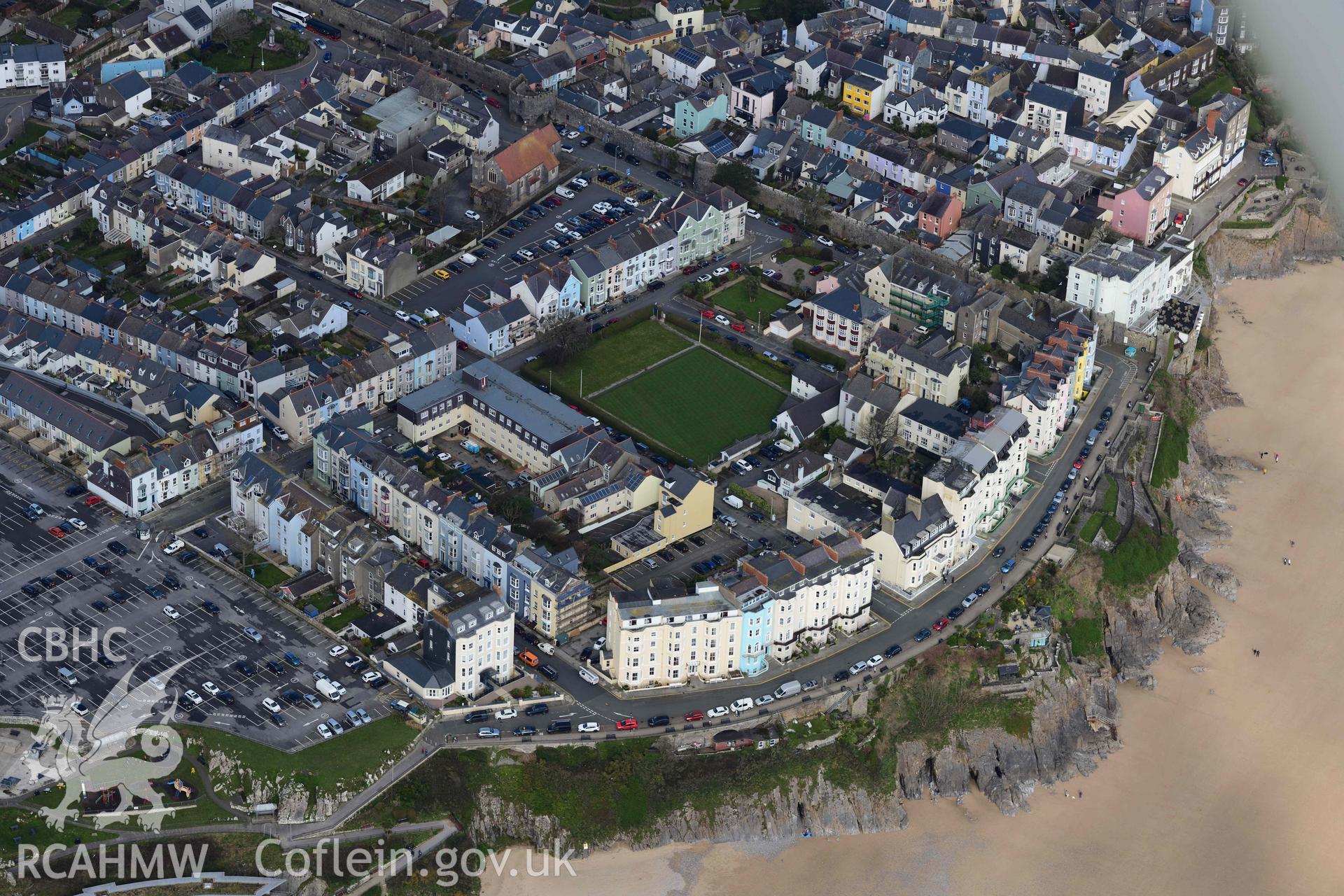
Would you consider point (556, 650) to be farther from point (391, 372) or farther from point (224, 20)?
point (224, 20)

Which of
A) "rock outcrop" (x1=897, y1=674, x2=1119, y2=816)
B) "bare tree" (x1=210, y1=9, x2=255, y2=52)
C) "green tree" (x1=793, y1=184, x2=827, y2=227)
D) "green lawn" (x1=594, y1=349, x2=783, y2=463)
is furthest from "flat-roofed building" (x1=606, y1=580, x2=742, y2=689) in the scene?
"bare tree" (x1=210, y1=9, x2=255, y2=52)

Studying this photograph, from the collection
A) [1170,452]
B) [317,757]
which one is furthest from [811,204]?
[317,757]

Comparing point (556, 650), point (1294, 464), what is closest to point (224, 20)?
point (556, 650)

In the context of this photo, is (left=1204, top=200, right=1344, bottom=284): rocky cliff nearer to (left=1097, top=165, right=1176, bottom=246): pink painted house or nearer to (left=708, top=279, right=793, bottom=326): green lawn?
(left=1097, top=165, right=1176, bottom=246): pink painted house

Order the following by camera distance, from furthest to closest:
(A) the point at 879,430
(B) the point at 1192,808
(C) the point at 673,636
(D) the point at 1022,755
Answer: (A) the point at 879,430 → (D) the point at 1022,755 → (C) the point at 673,636 → (B) the point at 1192,808

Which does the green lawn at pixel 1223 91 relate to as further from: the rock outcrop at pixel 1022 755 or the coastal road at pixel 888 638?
the rock outcrop at pixel 1022 755

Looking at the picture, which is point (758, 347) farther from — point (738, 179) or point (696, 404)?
point (738, 179)

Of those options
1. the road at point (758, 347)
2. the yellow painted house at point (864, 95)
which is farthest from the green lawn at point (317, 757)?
the yellow painted house at point (864, 95)
